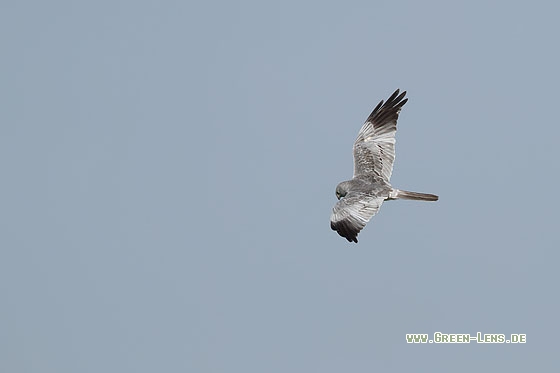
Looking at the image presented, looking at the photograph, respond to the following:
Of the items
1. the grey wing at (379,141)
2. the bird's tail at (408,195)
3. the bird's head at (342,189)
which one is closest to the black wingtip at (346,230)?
the bird's head at (342,189)

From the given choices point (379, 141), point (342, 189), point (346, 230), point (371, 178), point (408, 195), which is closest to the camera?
point (346, 230)

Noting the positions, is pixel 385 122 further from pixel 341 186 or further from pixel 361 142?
pixel 341 186

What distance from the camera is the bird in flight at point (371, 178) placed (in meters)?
27.6

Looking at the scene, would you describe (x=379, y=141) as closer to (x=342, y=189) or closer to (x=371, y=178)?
(x=371, y=178)

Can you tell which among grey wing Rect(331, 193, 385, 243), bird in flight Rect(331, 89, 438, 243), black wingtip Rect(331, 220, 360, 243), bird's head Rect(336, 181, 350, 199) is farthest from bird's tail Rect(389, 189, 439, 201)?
black wingtip Rect(331, 220, 360, 243)

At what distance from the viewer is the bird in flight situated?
90.6 feet

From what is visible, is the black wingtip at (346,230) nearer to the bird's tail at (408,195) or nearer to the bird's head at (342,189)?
the bird's head at (342,189)

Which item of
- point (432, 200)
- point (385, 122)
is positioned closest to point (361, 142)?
point (385, 122)

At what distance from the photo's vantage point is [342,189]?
29.3 m

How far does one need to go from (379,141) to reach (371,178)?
1747 millimetres

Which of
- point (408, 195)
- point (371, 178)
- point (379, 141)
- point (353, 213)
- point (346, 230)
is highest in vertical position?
point (379, 141)

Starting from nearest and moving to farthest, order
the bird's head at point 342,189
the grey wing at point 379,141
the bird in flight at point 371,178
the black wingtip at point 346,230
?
the black wingtip at point 346,230 → the bird in flight at point 371,178 → the bird's head at point 342,189 → the grey wing at point 379,141

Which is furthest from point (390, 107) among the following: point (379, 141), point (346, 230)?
point (346, 230)

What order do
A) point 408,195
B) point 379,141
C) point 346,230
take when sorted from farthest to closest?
1. point 379,141
2. point 408,195
3. point 346,230
